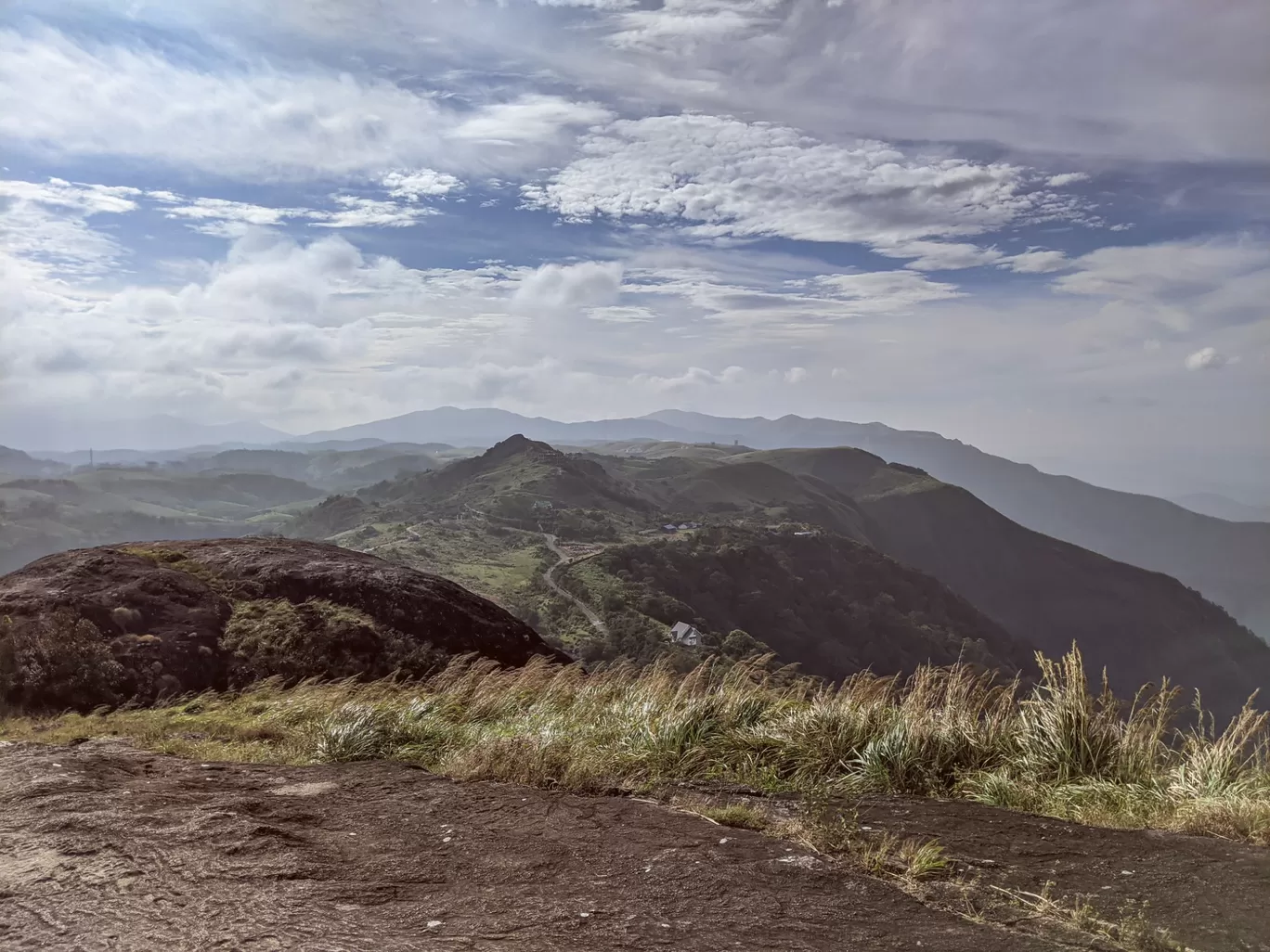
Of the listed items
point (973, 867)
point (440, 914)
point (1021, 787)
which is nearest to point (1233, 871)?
point (973, 867)

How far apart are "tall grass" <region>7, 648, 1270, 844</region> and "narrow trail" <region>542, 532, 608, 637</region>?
193 feet

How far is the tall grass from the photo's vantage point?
18.6 ft

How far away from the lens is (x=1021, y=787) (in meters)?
5.84

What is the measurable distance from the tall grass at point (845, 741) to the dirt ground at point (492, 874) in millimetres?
529

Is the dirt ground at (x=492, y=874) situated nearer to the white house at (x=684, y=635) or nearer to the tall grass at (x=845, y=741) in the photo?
the tall grass at (x=845, y=741)

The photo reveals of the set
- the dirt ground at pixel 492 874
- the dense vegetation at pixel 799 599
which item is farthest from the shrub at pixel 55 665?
the dense vegetation at pixel 799 599

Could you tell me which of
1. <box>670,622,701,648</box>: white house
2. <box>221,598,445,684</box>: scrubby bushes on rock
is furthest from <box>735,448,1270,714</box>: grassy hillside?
<box>221,598,445,684</box>: scrubby bushes on rock

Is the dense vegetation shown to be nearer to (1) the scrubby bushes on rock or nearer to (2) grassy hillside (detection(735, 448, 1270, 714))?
(2) grassy hillside (detection(735, 448, 1270, 714))

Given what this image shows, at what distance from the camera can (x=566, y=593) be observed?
87125 mm

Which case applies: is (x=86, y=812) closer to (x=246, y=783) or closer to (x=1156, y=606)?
(x=246, y=783)

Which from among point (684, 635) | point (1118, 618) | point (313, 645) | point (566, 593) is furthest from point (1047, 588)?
point (313, 645)

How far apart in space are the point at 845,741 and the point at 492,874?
11.6 ft

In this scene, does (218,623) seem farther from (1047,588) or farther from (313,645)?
(1047,588)

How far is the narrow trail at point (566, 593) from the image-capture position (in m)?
72.3
